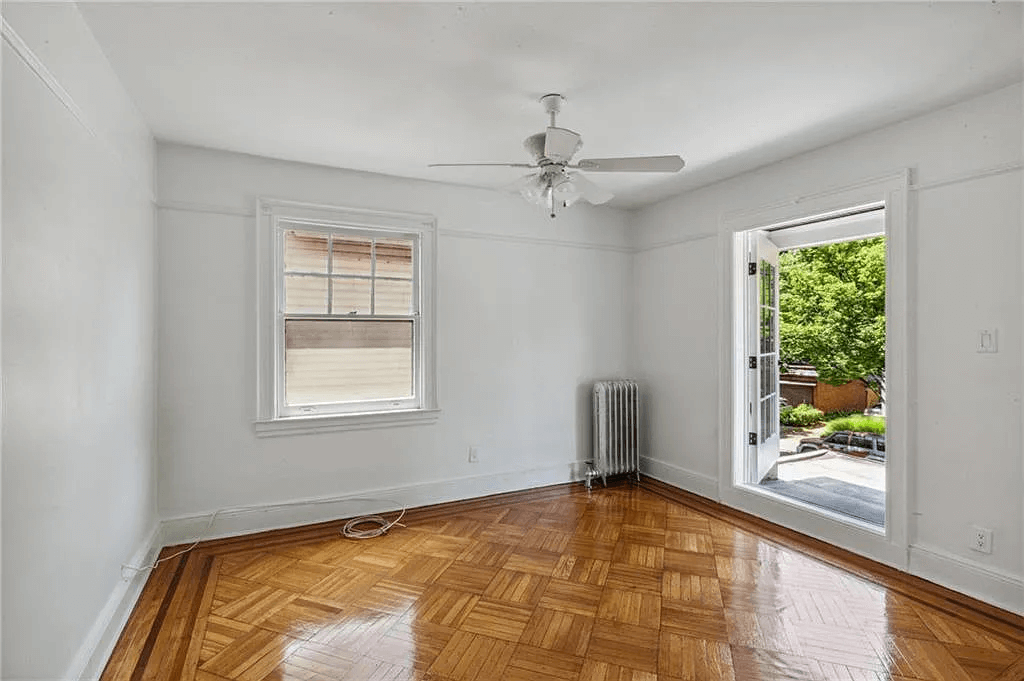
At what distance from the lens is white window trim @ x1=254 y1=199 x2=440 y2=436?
11.5ft

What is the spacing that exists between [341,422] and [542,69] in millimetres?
2592

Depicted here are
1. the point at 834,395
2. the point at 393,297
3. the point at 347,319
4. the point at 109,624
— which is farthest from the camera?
the point at 834,395

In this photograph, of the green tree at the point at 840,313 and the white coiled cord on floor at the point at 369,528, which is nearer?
the white coiled cord on floor at the point at 369,528

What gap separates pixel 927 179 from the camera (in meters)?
2.80

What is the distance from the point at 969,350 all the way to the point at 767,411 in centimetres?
165

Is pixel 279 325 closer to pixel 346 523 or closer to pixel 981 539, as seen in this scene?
pixel 346 523

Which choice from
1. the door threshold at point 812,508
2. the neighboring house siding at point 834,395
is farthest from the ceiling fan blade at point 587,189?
the neighboring house siding at point 834,395

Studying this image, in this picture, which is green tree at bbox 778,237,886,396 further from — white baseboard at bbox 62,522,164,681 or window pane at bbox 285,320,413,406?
white baseboard at bbox 62,522,164,681

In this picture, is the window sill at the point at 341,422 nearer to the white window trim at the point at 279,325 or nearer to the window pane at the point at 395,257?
the white window trim at the point at 279,325

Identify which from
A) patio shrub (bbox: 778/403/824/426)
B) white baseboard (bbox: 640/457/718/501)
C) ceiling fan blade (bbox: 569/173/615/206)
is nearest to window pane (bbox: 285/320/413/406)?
ceiling fan blade (bbox: 569/173/615/206)

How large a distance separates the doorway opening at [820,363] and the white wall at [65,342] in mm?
3770

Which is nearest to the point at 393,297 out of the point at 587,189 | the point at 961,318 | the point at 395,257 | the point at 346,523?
the point at 395,257

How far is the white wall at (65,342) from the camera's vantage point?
1.48 m

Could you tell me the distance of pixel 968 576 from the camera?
8.66ft
